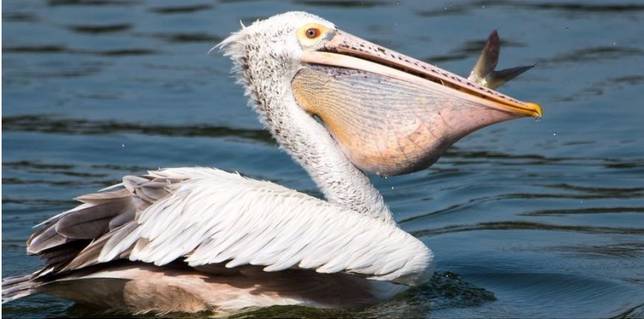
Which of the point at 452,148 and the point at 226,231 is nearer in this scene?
the point at 226,231

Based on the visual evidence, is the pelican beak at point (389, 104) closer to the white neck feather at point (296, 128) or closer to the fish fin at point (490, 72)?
the white neck feather at point (296, 128)

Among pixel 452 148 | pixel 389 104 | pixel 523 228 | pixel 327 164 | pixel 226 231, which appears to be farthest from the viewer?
pixel 452 148

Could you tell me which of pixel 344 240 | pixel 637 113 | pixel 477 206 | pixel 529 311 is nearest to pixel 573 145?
pixel 637 113

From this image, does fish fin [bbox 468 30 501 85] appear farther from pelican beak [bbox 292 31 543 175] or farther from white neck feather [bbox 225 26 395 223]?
white neck feather [bbox 225 26 395 223]

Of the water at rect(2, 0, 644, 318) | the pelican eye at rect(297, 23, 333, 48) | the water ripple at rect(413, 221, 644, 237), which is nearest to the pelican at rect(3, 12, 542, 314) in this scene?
the pelican eye at rect(297, 23, 333, 48)

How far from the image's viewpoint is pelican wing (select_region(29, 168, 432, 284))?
470 centimetres

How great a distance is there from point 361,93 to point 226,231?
823 millimetres

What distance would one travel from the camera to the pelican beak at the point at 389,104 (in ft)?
16.1

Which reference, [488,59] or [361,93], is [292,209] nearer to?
[361,93]

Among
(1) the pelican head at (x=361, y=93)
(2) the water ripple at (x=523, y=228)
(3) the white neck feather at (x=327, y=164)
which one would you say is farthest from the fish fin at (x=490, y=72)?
(2) the water ripple at (x=523, y=228)

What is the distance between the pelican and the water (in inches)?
9.2

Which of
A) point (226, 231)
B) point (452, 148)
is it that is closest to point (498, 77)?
point (226, 231)

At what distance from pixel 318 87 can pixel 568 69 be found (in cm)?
438

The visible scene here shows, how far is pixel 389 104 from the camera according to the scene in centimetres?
508
